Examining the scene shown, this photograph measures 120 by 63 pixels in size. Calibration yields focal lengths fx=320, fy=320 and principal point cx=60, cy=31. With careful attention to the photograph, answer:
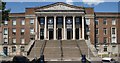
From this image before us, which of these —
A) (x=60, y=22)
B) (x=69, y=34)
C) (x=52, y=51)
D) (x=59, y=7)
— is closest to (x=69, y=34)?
(x=69, y=34)

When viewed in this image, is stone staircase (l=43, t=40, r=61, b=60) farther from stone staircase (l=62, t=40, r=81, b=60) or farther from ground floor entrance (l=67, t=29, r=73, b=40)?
ground floor entrance (l=67, t=29, r=73, b=40)

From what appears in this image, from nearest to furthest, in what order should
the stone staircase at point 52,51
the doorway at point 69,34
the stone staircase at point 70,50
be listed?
the stone staircase at point 52,51
the stone staircase at point 70,50
the doorway at point 69,34

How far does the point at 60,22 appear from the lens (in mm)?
72375

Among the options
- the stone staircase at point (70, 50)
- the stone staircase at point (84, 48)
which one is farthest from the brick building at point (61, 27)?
the stone staircase at point (84, 48)

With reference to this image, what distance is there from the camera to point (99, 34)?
7769cm

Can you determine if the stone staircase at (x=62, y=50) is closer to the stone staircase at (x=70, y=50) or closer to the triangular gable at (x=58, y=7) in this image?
the stone staircase at (x=70, y=50)

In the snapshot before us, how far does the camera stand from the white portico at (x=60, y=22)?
229 feet

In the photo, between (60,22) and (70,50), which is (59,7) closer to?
(60,22)

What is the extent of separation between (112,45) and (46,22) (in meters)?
17.5

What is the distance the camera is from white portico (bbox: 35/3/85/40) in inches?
2749

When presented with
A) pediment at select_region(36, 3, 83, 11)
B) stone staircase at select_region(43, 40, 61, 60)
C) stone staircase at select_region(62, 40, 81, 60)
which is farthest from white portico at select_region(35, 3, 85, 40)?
stone staircase at select_region(43, 40, 61, 60)

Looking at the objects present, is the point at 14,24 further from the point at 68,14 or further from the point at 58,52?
the point at 58,52

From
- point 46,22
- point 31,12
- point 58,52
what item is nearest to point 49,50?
point 58,52

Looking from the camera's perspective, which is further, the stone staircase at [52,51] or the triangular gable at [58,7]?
the triangular gable at [58,7]
